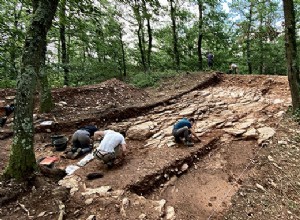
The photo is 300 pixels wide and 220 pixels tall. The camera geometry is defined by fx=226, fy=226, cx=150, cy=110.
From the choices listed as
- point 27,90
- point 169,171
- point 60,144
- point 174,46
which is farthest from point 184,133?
point 174,46

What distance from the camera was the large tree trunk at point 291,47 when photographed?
6074mm

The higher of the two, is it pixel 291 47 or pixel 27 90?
pixel 291 47

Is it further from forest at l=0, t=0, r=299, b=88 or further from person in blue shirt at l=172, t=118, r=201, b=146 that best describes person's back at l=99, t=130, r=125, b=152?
forest at l=0, t=0, r=299, b=88

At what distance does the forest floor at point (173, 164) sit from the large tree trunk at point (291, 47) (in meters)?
0.82

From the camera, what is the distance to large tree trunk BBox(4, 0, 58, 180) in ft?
12.3

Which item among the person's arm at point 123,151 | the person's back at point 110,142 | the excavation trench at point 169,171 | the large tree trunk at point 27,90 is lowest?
the excavation trench at point 169,171

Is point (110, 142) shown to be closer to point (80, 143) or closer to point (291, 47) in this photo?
point (80, 143)

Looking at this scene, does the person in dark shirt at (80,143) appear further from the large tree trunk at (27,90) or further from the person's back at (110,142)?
the large tree trunk at (27,90)

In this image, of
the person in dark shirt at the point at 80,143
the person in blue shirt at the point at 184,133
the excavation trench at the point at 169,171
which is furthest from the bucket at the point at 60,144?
the person in blue shirt at the point at 184,133

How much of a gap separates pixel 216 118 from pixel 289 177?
9.92ft

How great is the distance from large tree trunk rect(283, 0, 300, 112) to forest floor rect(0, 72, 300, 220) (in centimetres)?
82

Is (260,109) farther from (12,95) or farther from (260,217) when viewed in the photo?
(12,95)

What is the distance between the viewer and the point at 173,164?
16.4ft

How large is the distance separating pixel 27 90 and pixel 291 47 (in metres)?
6.49
